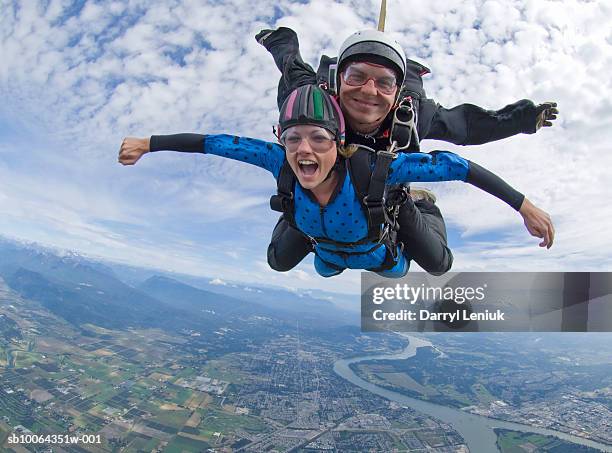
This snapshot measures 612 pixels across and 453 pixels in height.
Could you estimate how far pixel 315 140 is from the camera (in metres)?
2.37

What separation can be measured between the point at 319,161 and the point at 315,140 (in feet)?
0.42

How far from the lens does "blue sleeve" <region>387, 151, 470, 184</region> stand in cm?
261

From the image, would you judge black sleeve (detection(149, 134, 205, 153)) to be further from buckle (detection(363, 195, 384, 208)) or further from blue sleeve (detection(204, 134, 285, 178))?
buckle (detection(363, 195, 384, 208))

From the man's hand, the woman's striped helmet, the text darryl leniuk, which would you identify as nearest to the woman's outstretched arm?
the woman's striped helmet

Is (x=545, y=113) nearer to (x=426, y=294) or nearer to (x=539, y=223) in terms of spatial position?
(x=539, y=223)

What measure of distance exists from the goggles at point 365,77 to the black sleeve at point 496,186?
0.80 m

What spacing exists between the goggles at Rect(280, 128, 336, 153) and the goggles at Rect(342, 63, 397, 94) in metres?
0.48

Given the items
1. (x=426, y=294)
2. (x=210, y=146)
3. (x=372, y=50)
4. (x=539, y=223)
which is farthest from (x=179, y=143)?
(x=426, y=294)

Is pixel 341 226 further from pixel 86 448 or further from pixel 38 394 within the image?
pixel 38 394

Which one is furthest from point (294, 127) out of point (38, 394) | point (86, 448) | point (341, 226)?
point (38, 394)

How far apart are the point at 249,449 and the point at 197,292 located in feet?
409

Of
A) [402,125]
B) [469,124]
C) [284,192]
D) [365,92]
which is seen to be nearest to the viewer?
[365,92]

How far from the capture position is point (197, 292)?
154 m

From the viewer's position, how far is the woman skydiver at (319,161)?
238 cm
